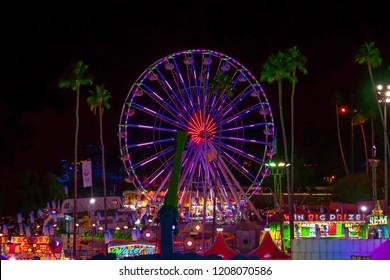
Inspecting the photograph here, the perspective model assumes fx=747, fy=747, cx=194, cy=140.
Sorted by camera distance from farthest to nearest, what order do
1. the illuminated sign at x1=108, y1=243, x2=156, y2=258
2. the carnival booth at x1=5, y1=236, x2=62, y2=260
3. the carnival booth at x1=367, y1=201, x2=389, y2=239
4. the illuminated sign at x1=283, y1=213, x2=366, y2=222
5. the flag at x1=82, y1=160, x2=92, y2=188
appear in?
the flag at x1=82, y1=160, x2=92, y2=188 < the illuminated sign at x1=283, y1=213, x2=366, y2=222 < the carnival booth at x1=367, y1=201, x2=389, y2=239 < the illuminated sign at x1=108, y1=243, x2=156, y2=258 < the carnival booth at x1=5, y1=236, x2=62, y2=260

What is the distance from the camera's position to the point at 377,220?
43.2 metres

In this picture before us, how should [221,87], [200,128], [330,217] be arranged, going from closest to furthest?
1. [330,217]
2. [221,87]
3. [200,128]

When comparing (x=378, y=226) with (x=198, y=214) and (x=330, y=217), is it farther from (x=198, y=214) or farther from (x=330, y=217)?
(x=198, y=214)

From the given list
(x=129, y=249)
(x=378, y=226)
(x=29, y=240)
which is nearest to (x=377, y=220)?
(x=378, y=226)

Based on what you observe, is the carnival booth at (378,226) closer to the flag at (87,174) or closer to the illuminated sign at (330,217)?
the illuminated sign at (330,217)

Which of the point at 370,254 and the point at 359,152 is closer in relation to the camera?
the point at 370,254

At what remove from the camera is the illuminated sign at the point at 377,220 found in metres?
42.8

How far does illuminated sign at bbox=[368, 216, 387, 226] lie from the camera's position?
4278 centimetres

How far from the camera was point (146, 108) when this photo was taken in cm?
5316

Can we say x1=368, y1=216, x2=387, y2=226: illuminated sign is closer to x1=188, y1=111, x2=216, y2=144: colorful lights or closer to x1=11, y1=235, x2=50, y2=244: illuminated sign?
x1=188, y1=111, x2=216, y2=144: colorful lights

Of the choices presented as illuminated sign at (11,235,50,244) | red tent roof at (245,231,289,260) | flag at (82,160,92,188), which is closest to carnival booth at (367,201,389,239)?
red tent roof at (245,231,289,260)
